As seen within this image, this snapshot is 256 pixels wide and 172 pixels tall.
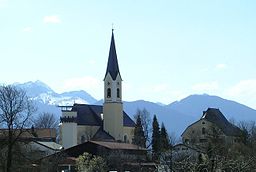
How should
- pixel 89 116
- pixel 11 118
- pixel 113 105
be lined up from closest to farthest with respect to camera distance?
pixel 11 118
pixel 113 105
pixel 89 116

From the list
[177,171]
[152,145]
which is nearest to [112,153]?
[152,145]

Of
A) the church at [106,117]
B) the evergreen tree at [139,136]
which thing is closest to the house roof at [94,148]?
the evergreen tree at [139,136]

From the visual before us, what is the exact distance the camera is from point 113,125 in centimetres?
10381

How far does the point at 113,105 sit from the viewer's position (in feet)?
340

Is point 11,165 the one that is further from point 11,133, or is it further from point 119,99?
point 119,99

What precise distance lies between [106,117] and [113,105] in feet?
8.13

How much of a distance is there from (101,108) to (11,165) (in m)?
70.5

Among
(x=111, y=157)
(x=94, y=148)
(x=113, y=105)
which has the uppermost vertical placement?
(x=113, y=105)

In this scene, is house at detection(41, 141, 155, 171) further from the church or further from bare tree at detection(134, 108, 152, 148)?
the church

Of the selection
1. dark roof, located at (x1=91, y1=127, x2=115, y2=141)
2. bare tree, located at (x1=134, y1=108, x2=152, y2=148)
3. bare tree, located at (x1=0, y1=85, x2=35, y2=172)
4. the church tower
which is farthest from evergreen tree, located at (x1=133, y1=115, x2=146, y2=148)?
bare tree, located at (x1=0, y1=85, x2=35, y2=172)

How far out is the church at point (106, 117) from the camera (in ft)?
332

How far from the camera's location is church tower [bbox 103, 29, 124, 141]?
103500mm

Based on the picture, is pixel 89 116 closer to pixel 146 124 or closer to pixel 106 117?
pixel 106 117

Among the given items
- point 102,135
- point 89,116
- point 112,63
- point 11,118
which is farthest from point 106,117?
point 11,118
